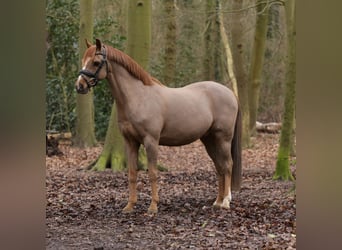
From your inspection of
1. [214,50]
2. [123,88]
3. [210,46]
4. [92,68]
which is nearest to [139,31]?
[123,88]

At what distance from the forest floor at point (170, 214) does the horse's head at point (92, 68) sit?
1663 millimetres

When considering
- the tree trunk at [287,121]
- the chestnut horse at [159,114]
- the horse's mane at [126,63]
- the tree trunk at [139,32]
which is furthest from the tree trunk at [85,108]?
the horse's mane at [126,63]

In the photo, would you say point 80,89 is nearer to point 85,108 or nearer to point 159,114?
point 159,114

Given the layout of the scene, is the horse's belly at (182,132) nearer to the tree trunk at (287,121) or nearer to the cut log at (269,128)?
the tree trunk at (287,121)

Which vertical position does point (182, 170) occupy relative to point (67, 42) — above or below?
below

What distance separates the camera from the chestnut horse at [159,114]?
254 inches

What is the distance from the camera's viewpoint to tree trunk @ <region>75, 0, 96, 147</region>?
1297 cm

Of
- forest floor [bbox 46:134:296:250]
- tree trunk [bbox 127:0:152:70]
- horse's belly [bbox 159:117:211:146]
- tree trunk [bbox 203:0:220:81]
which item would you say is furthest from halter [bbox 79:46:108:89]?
tree trunk [bbox 203:0:220:81]

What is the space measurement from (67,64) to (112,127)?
6791 millimetres

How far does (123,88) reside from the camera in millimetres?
6570
